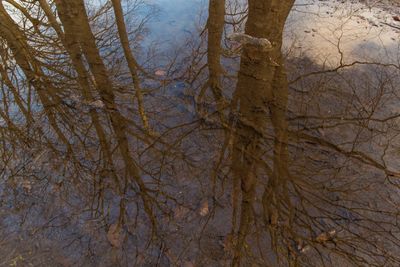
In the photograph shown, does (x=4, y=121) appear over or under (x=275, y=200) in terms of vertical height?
over

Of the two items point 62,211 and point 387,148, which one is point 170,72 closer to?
point 62,211

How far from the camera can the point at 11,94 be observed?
3.78 m

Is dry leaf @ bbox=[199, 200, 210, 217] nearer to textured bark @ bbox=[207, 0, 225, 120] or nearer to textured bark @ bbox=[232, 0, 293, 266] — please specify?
textured bark @ bbox=[232, 0, 293, 266]

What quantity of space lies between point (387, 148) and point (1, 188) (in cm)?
394

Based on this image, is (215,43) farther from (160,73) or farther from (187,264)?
(187,264)

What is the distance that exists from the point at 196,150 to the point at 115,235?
3.82ft

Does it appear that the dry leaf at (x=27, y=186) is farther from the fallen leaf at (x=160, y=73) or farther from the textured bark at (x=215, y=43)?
the fallen leaf at (x=160, y=73)

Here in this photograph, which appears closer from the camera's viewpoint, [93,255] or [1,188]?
[93,255]

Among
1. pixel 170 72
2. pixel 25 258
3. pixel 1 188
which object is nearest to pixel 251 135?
pixel 170 72

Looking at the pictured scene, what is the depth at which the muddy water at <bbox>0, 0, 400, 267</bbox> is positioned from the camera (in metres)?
2.49

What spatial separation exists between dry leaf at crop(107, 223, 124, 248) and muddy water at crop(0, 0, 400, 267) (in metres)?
0.01

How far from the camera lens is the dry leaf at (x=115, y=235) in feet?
8.20

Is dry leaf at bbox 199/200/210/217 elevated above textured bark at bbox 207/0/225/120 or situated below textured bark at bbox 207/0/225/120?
below

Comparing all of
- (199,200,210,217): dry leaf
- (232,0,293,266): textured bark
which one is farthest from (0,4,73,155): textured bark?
(232,0,293,266): textured bark
